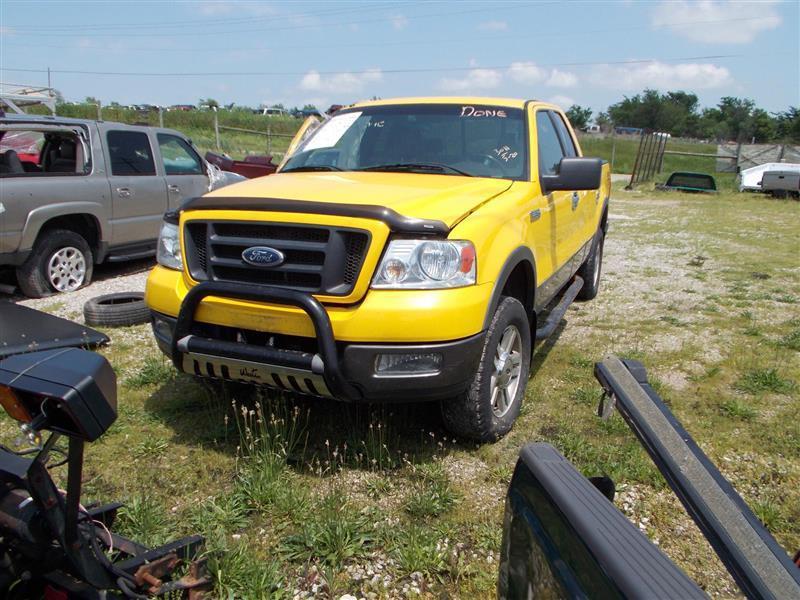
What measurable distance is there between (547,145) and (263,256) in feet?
8.29

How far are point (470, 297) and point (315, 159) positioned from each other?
6.70 feet

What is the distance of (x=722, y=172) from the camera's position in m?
28.9

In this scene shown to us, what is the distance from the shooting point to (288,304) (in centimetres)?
294

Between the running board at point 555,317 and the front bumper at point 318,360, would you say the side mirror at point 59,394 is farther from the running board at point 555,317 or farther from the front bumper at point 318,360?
the running board at point 555,317

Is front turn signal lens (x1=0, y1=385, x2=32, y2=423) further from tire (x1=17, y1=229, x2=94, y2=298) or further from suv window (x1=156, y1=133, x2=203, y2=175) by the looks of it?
suv window (x1=156, y1=133, x2=203, y2=175)

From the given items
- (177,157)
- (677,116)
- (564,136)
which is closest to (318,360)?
(564,136)

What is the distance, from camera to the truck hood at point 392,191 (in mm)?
3135

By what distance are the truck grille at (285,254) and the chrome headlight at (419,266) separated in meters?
0.12

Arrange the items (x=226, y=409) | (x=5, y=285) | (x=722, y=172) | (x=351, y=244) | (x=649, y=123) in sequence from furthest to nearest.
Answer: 1. (x=649, y=123)
2. (x=722, y=172)
3. (x=5, y=285)
4. (x=226, y=409)
5. (x=351, y=244)

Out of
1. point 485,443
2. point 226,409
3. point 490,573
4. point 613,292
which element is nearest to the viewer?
point 490,573

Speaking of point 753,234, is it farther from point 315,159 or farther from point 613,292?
point 315,159

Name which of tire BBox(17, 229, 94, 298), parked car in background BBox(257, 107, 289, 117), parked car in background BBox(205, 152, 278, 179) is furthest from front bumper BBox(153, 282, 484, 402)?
parked car in background BBox(257, 107, 289, 117)

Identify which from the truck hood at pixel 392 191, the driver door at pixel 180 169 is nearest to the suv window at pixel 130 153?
the driver door at pixel 180 169

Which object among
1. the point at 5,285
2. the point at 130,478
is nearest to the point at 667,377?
the point at 130,478
